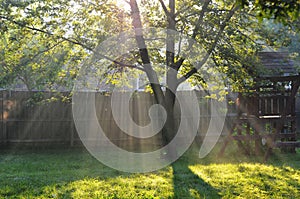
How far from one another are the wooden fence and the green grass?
165 centimetres

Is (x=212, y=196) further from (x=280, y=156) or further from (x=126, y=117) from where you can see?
(x=126, y=117)

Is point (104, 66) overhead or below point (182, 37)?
below

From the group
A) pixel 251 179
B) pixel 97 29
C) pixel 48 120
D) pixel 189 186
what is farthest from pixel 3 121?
pixel 251 179

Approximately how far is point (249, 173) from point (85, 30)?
4.53 metres

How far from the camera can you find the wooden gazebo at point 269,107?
309 inches

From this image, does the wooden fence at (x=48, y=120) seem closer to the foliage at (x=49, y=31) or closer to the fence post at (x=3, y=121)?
the fence post at (x=3, y=121)

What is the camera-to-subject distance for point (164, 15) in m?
7.89

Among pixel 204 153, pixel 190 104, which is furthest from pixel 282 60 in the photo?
pixel 190 104

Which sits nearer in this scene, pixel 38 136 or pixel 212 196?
pixel 212 196

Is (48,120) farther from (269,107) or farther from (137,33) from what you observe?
(269,107)

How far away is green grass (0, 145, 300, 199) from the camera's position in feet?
16.5

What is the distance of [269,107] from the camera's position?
355 inches

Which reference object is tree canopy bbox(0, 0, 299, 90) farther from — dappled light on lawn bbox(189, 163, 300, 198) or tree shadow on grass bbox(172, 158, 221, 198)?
tree shadow on grass bbox(172, 158, 221, 198)

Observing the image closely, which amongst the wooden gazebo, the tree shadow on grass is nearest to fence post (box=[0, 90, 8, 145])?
the tree shadow on grass
